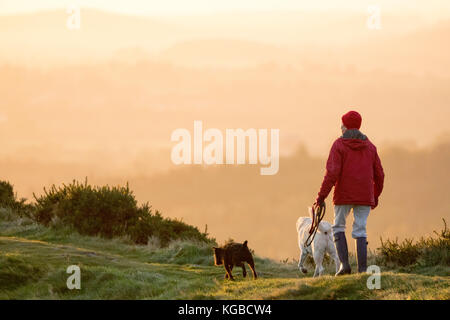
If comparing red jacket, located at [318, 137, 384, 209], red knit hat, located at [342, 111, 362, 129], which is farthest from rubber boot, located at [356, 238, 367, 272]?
red knit hat, located at [342, 111, 362, 129]

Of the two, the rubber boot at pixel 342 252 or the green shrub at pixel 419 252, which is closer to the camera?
the rubber boot at pixel 342 252

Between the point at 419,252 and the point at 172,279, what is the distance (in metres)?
8.00

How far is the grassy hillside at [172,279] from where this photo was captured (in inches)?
417

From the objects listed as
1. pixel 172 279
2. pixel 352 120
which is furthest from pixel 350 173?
pixel 172 279

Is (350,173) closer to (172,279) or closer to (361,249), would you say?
(361,249)

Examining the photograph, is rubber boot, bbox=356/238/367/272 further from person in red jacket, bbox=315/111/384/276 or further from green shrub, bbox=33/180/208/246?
green shrub, bbox=33/180/208/246

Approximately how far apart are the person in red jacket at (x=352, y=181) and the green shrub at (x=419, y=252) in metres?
6.06

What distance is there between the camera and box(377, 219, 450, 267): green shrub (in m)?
18.1

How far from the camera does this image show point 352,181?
12469mm

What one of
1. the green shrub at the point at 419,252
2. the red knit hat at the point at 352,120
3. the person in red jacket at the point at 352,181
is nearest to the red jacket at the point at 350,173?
the person in red jacket at the point at 352,181

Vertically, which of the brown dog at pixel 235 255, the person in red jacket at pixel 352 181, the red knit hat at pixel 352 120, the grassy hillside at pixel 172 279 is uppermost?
the red knit hat at pixel 352 120

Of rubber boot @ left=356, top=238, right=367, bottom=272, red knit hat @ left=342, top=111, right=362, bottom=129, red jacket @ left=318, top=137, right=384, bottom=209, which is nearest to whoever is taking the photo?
red jacket @ left=318, top=137, right=384, bottom=209

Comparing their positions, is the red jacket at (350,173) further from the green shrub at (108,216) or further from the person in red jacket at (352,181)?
the green shrub at (108,216)
